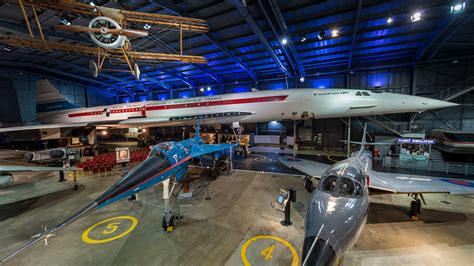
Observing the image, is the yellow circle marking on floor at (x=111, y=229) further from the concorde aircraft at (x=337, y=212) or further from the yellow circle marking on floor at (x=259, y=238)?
the concorde aircraft at (x=337, y=212)

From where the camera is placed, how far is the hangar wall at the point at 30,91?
74.8 ft

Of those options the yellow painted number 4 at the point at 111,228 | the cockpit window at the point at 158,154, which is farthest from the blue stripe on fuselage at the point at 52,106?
the cockpit window at the point at 158,154

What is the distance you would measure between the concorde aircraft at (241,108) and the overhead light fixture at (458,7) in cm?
493

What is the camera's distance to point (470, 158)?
38.5 ft

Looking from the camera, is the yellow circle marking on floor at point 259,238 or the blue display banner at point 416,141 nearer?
the yellow circle marking on floor at point 259,238

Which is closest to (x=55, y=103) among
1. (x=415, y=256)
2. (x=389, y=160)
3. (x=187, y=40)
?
(x=187, y=40)

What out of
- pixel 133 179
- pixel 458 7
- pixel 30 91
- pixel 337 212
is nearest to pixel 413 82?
pixel 458 7

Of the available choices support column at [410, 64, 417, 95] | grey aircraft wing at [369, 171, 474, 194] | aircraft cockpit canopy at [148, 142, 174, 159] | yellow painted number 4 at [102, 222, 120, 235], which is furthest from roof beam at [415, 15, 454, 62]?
yellow painted number 4 at [102, 222, 120, 235]

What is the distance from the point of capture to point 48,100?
17.3 meters

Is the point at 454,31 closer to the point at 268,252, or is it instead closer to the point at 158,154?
the point at 268,252

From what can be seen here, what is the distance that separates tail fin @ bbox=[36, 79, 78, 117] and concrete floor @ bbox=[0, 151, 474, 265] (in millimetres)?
16173

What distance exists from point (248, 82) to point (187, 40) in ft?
33.9

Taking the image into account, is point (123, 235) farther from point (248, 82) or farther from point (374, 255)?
point (248, 82)

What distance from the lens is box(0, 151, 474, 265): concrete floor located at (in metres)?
3.91
